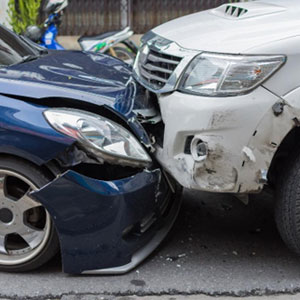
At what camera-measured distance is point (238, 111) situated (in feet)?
8.86

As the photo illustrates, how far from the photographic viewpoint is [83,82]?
3193mm

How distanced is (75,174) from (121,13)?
7.72 meters

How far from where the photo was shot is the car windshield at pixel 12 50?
3514 mm

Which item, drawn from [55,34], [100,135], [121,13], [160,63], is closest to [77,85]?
[100,135]

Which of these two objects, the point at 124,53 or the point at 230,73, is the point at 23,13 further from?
the point at 230,73

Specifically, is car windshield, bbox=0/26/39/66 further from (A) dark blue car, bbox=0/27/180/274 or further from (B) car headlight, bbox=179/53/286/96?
(B) car headlight, bbox=179/53/286/96

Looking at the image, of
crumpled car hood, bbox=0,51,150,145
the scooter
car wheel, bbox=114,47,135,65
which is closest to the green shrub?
the scooter

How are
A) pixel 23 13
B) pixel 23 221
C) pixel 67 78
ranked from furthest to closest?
pixel 23 13
pixel 67 78
pixel 23 221

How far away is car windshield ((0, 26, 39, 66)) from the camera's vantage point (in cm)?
351

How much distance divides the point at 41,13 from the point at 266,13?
548 centimetres

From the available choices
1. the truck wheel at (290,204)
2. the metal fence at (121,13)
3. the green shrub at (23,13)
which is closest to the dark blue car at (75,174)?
the truck wheel at (290,204)

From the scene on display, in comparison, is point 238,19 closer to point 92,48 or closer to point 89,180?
point 89,180

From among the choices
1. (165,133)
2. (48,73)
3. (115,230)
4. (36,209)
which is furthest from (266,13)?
(36,209)

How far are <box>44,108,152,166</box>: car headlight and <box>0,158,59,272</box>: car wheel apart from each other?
31 cm
